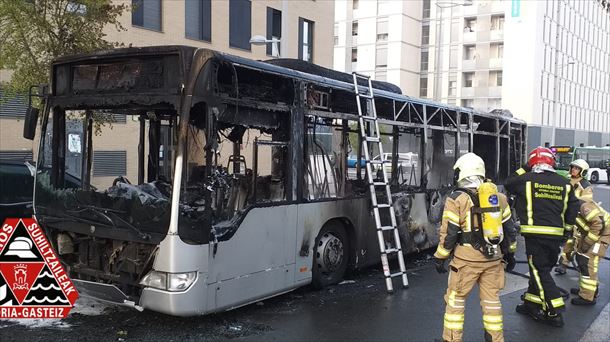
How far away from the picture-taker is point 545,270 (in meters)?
5.76

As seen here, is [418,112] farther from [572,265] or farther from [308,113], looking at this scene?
[572,265]

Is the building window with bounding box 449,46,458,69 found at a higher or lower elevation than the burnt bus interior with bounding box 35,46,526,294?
higher

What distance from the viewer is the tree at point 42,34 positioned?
7805 mm

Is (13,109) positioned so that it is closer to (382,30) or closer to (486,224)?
(486,224)

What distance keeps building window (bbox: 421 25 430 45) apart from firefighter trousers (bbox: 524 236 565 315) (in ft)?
191

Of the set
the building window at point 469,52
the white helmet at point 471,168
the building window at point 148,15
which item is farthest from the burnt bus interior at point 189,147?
the building window at point 469,52

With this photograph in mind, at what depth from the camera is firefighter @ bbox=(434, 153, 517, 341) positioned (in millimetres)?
4598

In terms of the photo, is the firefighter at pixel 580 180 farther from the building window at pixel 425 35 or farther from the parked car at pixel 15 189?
the building window at pixel 425 35

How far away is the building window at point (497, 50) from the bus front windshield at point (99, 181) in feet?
177

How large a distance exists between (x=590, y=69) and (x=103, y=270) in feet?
239

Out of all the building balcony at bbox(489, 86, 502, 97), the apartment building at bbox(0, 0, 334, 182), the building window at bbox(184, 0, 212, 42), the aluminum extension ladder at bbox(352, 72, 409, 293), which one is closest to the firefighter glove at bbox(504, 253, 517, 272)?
the aluminum extension ladder at bbox(352, 72, 409, 293)

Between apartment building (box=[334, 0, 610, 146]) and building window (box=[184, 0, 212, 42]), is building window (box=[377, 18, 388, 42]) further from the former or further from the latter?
building window (box=[184, 0, 212, 42])

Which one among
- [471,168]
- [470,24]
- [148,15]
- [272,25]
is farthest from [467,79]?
[471,168]

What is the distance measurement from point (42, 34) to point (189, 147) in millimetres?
4651
